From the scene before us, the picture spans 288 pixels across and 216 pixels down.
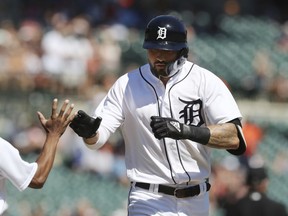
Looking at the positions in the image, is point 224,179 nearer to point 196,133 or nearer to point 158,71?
point 158,71

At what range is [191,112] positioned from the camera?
19.3ft

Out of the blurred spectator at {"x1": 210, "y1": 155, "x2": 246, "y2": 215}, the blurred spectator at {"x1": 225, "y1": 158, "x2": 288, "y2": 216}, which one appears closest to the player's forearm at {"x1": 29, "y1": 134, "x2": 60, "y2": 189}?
the blurred spectator at {"x1": 225, "y1": 158, "x2": 288, "y2": 216}

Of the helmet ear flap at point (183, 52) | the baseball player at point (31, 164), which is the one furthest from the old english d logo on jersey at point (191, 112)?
the baseball player at point (31, 164)

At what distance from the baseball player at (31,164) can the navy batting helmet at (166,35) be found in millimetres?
718

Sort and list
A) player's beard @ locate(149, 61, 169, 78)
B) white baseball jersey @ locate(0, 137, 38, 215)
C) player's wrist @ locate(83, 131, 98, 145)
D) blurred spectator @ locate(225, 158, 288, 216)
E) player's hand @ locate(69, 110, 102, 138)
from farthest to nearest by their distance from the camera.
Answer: blurred spectator @ locate(225, 158, 288, 216), player's beard @ locate(149, 61, 169, 78), player's wrist @ locate(83, 131, 98, 145), player's hand @ locate(69, 110, 102, 138), white baseball jersey @ locate(0, 137, 38, 215)

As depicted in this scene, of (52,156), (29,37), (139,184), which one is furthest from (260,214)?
(29,37)

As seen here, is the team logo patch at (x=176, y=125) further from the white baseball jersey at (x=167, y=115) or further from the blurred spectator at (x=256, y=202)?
the blurred spectator at (x=256, y=202)

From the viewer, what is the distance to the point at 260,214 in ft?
25.5

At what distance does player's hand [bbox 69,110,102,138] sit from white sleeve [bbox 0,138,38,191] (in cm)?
42

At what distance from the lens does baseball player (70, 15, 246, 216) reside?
584 centimetres

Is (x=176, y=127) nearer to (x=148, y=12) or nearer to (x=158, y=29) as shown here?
(x=158, y=29)

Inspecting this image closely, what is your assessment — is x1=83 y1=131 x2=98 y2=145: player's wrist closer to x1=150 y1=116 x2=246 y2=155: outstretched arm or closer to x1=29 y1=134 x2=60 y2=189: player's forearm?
x1=29 y1=134 x2=60 y2=189: player's forearm

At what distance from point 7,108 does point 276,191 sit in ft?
13.4

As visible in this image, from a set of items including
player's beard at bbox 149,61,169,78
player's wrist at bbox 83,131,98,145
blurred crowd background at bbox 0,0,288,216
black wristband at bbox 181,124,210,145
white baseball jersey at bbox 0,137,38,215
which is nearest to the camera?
white baseball jersey at bbox 0,137,38,215
